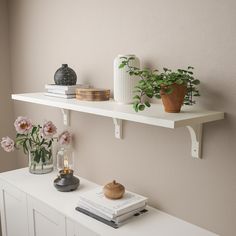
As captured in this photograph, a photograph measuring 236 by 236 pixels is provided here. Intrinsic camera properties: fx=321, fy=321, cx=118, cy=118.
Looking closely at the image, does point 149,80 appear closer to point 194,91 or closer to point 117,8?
point 194,91

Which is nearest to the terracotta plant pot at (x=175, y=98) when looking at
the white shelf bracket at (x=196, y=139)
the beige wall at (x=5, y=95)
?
the white shelf bracket at (x=196, y=139)

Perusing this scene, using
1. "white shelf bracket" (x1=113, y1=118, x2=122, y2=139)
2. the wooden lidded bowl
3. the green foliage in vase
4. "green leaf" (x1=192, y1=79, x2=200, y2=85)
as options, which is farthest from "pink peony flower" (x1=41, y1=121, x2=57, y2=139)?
"green leaf" (x1=192, y1=79, x2=200, y2=85)

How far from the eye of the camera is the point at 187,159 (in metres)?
1.42

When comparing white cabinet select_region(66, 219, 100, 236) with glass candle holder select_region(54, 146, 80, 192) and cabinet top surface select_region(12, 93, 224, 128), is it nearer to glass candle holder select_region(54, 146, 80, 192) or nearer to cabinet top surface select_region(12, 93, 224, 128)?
glass candle holder select_region(54, 146, 80, 192)

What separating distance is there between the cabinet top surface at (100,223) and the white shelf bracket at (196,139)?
0.33 meters

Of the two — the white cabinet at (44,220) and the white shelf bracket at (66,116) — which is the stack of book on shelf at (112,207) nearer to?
the white cabinet at (44,220)

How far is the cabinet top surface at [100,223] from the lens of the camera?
1.37 metres

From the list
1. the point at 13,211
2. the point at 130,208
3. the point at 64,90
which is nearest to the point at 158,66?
the point at 64,90

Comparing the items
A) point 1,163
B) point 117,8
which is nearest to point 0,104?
point 1,163

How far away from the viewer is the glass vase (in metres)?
2.07

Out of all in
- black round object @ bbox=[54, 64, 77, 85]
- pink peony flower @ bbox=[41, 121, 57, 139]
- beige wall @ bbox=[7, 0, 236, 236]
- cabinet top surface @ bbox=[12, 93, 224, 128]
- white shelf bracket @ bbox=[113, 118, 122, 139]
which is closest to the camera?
cabinet top surface @ bbox=[12, 93, 224, 128]

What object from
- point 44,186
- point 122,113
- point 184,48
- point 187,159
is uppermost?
point 184,48

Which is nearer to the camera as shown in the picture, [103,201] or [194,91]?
[194,91]

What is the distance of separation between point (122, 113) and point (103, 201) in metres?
0.47
